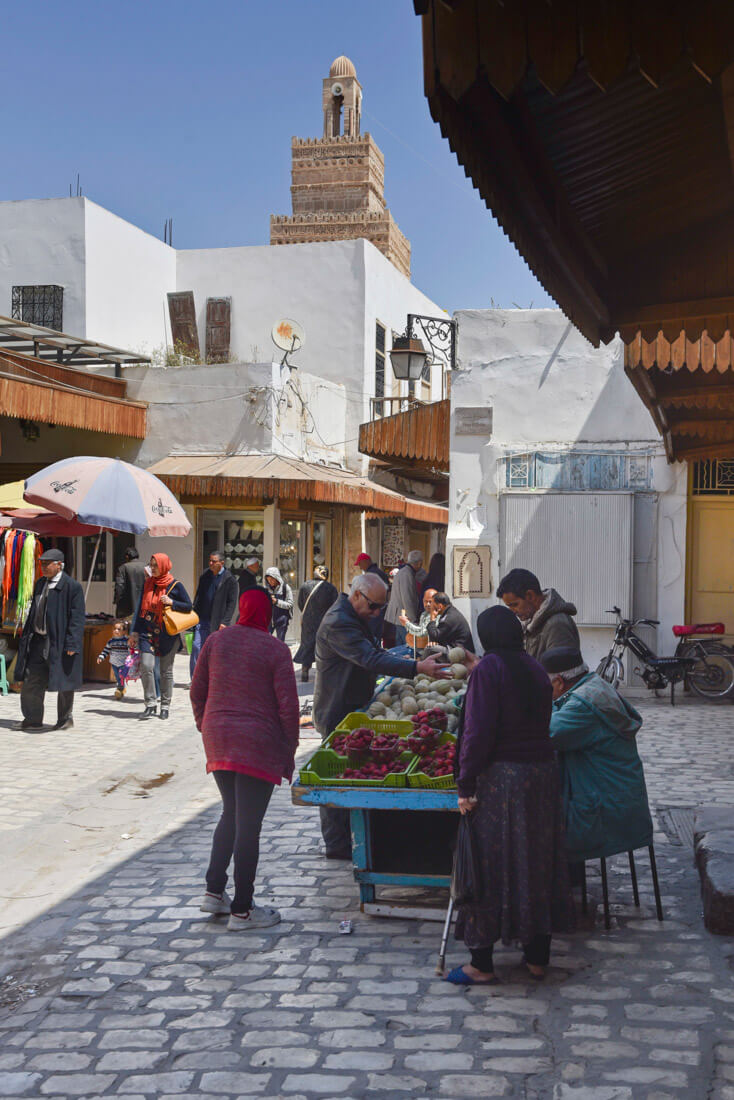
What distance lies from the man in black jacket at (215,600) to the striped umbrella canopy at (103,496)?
767 millimetres

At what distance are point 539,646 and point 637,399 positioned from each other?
7652 mm

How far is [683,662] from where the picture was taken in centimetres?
1264

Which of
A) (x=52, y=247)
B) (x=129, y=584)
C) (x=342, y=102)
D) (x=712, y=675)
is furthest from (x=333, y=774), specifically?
(x=342, y=102)

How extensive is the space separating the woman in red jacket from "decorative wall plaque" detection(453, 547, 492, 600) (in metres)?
8.37

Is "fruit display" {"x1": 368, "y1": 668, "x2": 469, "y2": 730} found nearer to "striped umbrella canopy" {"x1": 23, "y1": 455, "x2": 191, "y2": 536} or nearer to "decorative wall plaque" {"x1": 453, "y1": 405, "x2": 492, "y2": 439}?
"striped umbrella canopy" {"x1": 23, "y1": 455, "x2": 191, "y2": 536}

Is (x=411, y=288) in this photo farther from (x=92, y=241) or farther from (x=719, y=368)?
(x=719, y=368)

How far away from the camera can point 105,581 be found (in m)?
19.9

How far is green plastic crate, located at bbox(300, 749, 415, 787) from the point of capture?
16.9ft

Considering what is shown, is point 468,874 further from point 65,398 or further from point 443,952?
point 65,398

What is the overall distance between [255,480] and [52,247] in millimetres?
9559

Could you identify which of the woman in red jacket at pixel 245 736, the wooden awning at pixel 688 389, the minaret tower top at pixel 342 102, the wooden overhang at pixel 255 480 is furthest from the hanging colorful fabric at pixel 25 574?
the minaret tower top at pixel 342 102

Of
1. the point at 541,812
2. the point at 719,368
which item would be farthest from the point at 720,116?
the point at 541,812

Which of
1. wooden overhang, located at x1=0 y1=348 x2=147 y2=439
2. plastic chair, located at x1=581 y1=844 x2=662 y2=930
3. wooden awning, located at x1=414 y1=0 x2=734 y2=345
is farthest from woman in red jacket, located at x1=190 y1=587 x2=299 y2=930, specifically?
wooden overhang, located at x1=0 y1=348 x2=147 y2=439

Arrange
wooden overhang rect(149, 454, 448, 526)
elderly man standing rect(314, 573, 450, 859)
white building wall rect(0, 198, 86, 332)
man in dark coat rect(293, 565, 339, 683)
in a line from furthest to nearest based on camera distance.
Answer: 1. white building wall rect(0, 198, 86, 332)
2. wooden overhang rect(149, 454, 448, 526)
3. man in dark coat rect(293, 565, 339, 683)
4. elderly man standing rect(314, 573, 450, 859)
